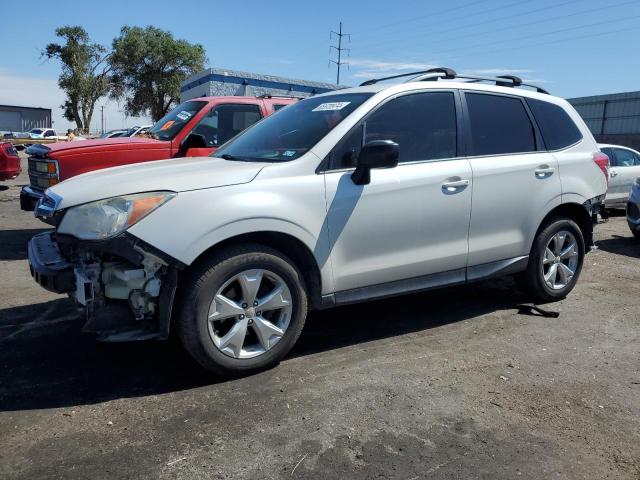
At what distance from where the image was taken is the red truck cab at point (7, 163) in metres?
12.9

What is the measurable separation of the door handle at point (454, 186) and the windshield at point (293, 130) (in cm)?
91

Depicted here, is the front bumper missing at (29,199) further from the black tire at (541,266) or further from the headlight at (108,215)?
the black tire at (541,266)

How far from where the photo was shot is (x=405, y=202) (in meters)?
4.14

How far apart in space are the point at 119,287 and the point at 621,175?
36.6ft

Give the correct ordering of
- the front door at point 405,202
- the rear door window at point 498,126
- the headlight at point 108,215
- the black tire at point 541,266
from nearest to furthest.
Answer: the headlight at point 108,215, the front door at point 405,202, the rear door window at point 498,126, the black tire at point 541,266

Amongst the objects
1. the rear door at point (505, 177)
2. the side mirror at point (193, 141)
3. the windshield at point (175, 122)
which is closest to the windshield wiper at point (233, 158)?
the rear door at point (505, 177)

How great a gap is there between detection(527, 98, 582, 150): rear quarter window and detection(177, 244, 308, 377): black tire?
293cm

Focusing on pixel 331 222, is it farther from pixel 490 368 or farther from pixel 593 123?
pixel 593 123

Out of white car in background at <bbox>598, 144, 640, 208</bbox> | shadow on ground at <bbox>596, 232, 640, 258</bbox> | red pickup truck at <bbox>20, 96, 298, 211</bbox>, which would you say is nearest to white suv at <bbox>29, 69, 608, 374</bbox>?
red pickup truck at <bbox>20, 96, 298, 211</bbox>

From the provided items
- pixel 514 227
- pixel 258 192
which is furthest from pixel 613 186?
pixel 258 192

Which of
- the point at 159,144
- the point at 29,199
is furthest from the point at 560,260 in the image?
the point at 29,199

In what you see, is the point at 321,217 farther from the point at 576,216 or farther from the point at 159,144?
the point at 159,144

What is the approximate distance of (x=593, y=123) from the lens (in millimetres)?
27047

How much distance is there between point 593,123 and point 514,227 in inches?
1005
